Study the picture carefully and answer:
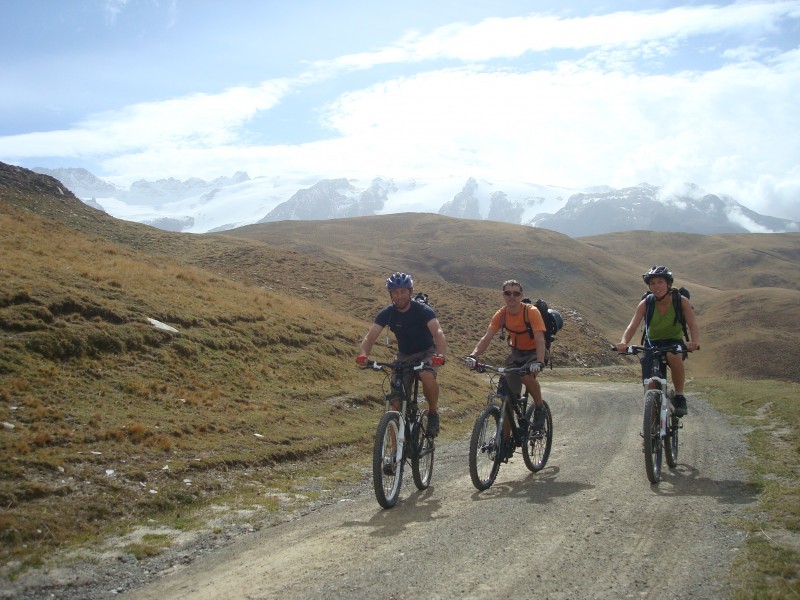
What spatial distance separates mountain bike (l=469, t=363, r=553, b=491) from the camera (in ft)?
31.2

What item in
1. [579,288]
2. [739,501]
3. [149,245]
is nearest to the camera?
[739,501]

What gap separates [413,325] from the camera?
9.81 metres

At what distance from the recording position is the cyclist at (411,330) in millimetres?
9586

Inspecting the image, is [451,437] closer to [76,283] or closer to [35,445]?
[35,445]

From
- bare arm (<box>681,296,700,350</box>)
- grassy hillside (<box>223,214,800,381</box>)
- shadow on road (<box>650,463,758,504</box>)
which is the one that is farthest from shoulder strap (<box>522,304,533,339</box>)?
grassy hillside (<box>223,214,800,381</box>)

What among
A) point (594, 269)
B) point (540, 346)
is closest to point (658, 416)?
point (540, 346)

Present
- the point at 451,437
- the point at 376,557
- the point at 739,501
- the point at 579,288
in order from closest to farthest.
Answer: the point at 376,557 → the point at 739,501 → the point at 451,437 → the point at 579,288

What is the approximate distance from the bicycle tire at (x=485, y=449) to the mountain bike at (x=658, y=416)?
214cm

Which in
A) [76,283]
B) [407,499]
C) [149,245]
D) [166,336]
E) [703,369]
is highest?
[149,245]

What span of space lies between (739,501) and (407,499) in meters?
4.36

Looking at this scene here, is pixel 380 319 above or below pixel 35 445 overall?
above

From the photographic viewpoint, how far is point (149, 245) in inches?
2083

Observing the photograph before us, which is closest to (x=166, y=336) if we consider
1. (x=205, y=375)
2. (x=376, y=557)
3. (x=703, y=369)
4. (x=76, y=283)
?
(x=205, y=375)

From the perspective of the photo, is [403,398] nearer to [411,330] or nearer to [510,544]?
[411,330]
